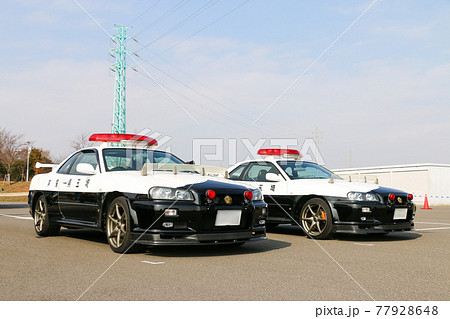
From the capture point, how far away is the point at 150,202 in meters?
5.90

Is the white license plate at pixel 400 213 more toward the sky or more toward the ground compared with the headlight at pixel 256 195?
more toward the ground

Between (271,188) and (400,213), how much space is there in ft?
7.93

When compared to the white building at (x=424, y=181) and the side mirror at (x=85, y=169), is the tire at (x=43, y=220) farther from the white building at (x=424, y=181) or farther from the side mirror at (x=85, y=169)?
the white building at (x=424, y=181)

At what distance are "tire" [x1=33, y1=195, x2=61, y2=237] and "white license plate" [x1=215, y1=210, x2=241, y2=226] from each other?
11.3 feet

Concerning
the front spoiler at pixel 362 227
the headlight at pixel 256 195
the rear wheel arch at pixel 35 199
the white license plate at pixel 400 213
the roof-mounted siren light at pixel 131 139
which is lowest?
the front spoiler at pixel 362 227

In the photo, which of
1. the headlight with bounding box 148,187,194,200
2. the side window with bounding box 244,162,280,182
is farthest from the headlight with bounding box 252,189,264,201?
the side window with bounding box 244,162,280,182

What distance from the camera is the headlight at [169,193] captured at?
5940 millimetres

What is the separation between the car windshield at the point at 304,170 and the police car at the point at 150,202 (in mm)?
2260

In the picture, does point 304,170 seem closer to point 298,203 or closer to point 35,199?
point 298,203

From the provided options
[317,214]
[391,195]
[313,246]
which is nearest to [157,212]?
[313,246]

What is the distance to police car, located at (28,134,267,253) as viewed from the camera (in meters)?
5.88

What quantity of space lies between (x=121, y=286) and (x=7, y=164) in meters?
52.9

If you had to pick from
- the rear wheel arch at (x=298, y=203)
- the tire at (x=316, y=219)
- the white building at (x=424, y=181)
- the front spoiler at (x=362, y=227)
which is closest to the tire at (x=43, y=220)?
the rear wheel arch at (x=298, y=203)

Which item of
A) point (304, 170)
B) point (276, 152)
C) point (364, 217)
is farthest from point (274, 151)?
point (364, 217)
